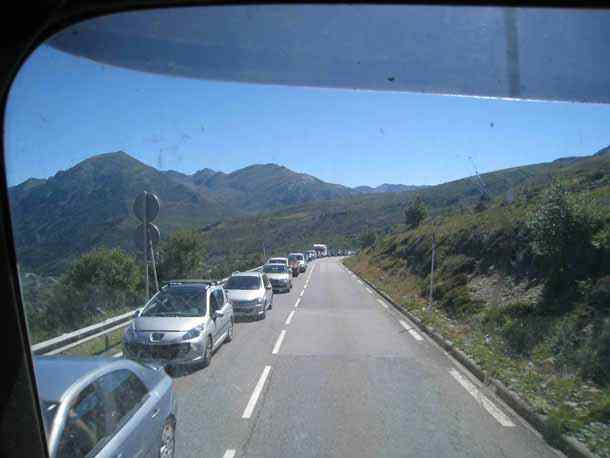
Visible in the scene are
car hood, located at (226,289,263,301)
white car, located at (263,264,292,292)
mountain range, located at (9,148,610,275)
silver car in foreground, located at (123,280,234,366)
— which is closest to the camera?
mountain range, located at (9,148,610,275)

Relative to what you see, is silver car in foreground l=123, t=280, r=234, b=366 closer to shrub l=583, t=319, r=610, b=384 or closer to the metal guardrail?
the metal guardrail

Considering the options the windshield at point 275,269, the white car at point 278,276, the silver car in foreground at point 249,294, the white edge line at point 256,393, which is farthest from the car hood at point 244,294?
the windshield at point 275,269

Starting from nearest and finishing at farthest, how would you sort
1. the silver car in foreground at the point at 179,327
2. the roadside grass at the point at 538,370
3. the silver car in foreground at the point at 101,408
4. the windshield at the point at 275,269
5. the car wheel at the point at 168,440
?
1. the silver car in foreground at the point at 101,408
2. the car wheel at the point at 168,440
3. the roadside grass at the point at 538,370
4. the silver car in foreground at the point at 179,327
5. the windshield at the point at 275,269

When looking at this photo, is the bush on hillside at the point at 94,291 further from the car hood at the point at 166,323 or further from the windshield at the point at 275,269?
the windshield at the point at 275,269

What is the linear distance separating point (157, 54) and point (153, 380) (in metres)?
2.88

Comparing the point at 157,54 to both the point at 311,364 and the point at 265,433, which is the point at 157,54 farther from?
the point at 311,364

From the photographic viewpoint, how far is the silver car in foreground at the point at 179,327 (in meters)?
8.81

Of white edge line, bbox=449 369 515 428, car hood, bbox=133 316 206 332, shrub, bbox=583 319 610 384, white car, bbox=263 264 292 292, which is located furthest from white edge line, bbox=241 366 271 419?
white car, bbox=263 264 292 292

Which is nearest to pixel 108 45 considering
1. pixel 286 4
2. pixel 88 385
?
pixel 286 4

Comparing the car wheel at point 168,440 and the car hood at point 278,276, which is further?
the car hood at point 278,276

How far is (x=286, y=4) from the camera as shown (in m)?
3.25

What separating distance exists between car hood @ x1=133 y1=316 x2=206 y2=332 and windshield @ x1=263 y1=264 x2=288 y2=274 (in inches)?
684

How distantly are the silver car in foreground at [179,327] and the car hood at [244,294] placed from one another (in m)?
4.42

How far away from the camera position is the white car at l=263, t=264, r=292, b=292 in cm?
2594
